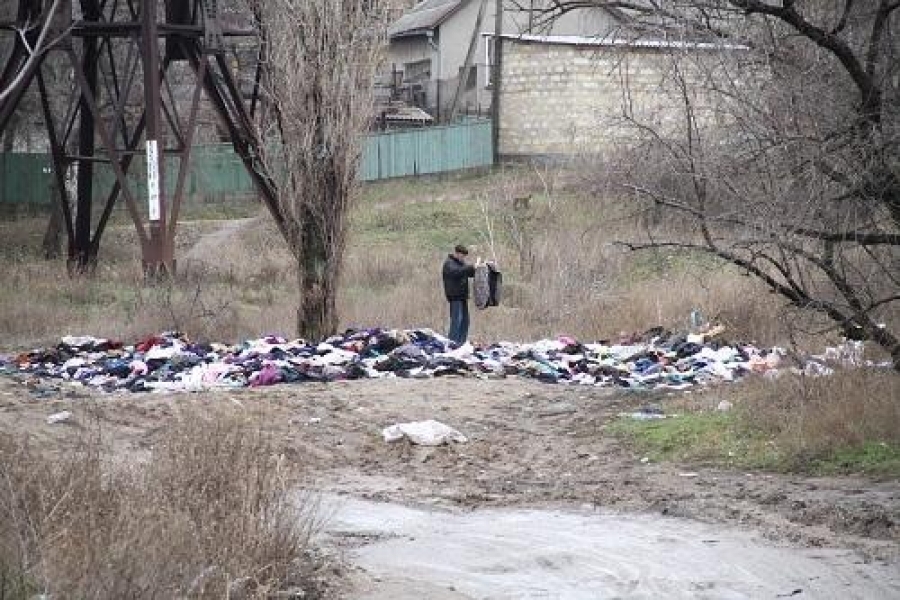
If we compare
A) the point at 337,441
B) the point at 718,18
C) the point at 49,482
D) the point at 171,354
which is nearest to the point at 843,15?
the point at 718,18

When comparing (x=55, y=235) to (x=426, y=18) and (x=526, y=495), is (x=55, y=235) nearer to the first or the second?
(x=426, y=18)

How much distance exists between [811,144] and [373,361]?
7301mm

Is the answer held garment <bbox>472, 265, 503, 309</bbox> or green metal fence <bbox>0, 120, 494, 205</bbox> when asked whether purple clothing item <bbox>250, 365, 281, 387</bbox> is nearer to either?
held garment <bbox>472, 265, 503, 309</bbox>

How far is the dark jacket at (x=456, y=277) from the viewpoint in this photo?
1955 centimetres

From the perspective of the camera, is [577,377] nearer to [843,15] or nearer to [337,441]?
[337,441]

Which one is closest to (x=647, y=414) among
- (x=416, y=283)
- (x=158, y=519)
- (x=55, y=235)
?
(x=158, y=519)

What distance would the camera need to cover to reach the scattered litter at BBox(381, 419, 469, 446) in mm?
13320

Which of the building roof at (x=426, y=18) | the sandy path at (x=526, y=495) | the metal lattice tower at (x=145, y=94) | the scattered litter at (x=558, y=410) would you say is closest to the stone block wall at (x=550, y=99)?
the building roof at (x=426, y=18)

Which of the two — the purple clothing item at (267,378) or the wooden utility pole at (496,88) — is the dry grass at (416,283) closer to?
the purple clothing item at (267,378)

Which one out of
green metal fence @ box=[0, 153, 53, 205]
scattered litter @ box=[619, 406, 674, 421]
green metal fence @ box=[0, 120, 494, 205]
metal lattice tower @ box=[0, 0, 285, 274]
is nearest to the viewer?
scattered litter @ box=[619, 406, 674, 421]

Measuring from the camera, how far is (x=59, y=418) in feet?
40.6

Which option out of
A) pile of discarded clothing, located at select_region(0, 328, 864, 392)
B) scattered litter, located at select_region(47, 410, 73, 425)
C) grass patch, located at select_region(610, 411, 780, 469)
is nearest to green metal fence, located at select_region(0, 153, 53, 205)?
pile of discarded clothing, located at select_region(0, 328, 864, 392)

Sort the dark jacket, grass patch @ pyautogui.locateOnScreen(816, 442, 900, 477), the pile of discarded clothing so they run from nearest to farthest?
grass patch @ pyautogui.locateOnScreen(816, 442, 900, 477)
the pile of discarded clothing
the dark jacket

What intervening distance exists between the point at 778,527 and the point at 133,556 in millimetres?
5943
